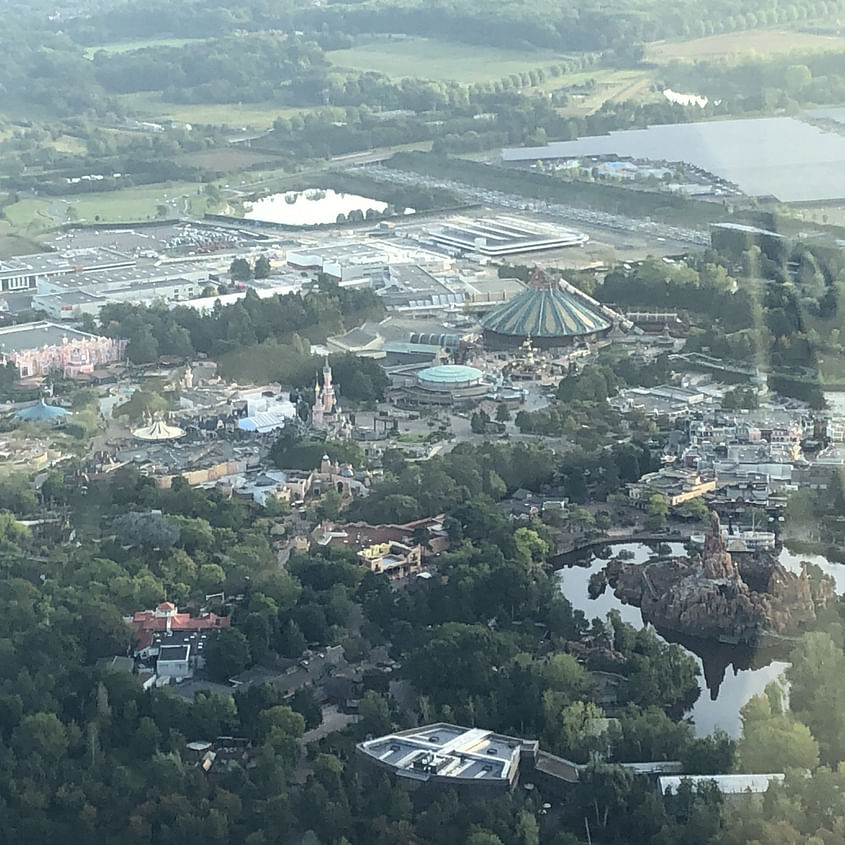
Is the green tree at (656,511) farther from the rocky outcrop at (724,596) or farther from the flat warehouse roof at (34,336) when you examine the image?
the flat warehouse roof at (34,336)

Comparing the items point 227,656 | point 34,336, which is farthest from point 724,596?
point 34,336

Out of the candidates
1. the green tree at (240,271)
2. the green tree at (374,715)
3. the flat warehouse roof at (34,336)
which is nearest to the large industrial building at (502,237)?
the green tree at (240,271)

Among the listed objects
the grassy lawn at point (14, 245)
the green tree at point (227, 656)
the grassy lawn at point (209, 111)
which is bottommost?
the grassy lawn at point (209, 111)

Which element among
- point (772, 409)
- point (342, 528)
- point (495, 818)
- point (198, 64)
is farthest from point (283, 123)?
point (495, 818)

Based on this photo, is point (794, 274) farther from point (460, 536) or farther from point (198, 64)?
point (198, 64)

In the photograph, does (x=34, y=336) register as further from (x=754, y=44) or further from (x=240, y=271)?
(x=754, y=44)

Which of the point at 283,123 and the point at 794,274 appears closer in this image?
the point at 794,274
